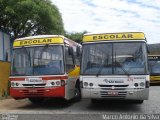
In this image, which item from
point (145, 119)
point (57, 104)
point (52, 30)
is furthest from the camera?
point (52, 30)

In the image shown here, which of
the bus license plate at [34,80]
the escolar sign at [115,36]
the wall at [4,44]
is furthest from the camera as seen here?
the wall at [4,44]

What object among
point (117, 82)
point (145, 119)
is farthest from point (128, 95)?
point (145, 119)

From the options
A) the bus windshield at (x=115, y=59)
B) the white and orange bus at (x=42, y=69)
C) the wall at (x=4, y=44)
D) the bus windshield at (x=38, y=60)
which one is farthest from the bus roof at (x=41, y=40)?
the wall at (x=4, y=44)

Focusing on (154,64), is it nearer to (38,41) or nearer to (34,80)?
(38,41)

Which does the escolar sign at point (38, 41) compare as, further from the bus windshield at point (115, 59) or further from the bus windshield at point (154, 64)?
the bus windshield at point (154, 64)

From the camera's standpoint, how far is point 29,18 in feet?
101

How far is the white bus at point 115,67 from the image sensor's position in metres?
14.0

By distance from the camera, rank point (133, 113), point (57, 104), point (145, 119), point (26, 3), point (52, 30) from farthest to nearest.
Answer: point (52, 30) → point (26, 3) → point (57, 104) → point (133, 113) → point (145, 119)

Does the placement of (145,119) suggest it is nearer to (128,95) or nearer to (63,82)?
(128,95)

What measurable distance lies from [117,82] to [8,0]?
59.5ft

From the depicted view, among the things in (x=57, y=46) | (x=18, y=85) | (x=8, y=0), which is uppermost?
(x=8, y=0)

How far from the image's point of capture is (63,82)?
48.5 feet

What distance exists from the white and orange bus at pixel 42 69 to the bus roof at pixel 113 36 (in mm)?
1152

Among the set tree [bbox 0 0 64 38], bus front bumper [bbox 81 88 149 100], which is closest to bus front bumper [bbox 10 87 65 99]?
bus front bumper [bbox 81 88 149 100]
